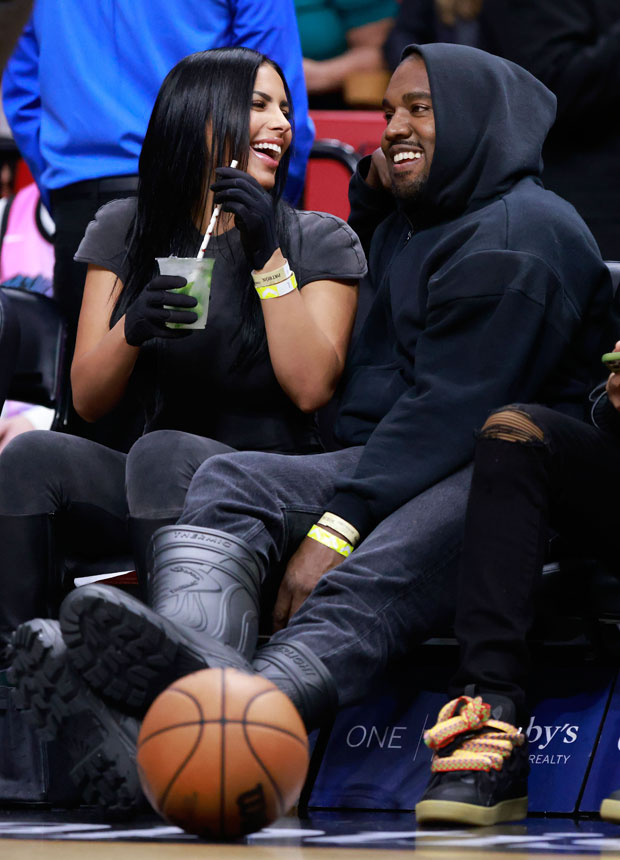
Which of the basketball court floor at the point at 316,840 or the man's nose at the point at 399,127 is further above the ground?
the man's nose at the point at 399,127

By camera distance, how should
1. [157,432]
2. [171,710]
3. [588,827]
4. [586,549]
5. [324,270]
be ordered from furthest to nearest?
[324,270], [157,432], [586,549], [588,827], [171,710]

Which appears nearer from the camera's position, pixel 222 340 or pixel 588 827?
pixel 588 827

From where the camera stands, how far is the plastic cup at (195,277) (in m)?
2.70

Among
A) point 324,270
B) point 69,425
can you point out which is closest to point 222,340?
point 324,270

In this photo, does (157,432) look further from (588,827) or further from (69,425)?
(588,827)

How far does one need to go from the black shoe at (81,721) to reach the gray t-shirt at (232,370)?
2.99 feet

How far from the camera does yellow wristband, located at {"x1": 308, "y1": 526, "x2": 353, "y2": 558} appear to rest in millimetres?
2525

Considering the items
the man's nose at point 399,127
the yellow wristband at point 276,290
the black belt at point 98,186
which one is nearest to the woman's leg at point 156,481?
the yellow wristband at point 276,290

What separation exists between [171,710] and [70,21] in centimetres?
226

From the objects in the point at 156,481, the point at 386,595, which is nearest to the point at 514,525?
the point at 386,595

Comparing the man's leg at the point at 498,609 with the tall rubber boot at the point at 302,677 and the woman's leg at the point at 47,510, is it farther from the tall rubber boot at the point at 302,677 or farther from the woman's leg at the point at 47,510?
the woman's leg at the point at 47,510

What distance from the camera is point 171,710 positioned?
1.95 m

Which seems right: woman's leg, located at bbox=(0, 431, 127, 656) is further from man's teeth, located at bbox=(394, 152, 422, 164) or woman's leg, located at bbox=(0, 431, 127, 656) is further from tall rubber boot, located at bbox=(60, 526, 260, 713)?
man's teeth, located at bbox=(394, 152, 422, 164)

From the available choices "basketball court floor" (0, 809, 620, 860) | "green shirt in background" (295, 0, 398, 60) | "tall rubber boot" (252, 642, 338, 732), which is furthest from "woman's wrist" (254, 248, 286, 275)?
"green shirt in background" (295, 0, 398, 60)
